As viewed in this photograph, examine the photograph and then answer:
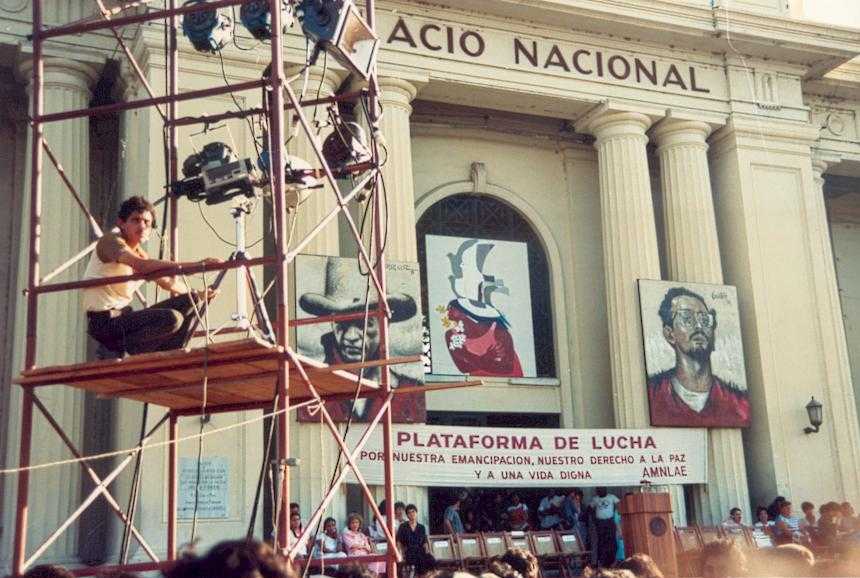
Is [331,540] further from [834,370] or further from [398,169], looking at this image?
[834,370]

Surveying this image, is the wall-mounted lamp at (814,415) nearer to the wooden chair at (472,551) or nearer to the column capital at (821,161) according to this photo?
the column capital at (821,161)

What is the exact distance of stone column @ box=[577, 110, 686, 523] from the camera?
18047mm

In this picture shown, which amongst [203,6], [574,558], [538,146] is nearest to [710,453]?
[574,558]

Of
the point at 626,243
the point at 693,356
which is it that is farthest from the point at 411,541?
the point at 626,243

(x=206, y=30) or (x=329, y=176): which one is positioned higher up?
(x=206, y=30)

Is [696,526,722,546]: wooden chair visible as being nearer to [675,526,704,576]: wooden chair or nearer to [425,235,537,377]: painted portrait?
[675,526,704,576]: wooden chair

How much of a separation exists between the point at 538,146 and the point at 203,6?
13.6m

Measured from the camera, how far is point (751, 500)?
18.6 meters

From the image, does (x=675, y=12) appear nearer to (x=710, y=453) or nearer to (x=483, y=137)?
(x=483, y=137)

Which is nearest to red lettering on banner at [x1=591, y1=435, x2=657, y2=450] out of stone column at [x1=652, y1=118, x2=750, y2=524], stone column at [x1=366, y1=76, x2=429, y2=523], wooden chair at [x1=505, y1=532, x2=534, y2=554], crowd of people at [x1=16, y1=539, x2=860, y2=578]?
stone column at [x1=652, y1=118, x2=750, y2=524]

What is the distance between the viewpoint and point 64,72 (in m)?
16.1

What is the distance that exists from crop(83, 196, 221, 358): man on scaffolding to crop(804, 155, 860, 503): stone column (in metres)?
Answer: 14.4

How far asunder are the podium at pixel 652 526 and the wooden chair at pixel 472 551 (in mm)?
4033

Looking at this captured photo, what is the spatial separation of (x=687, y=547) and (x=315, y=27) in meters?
10.9
